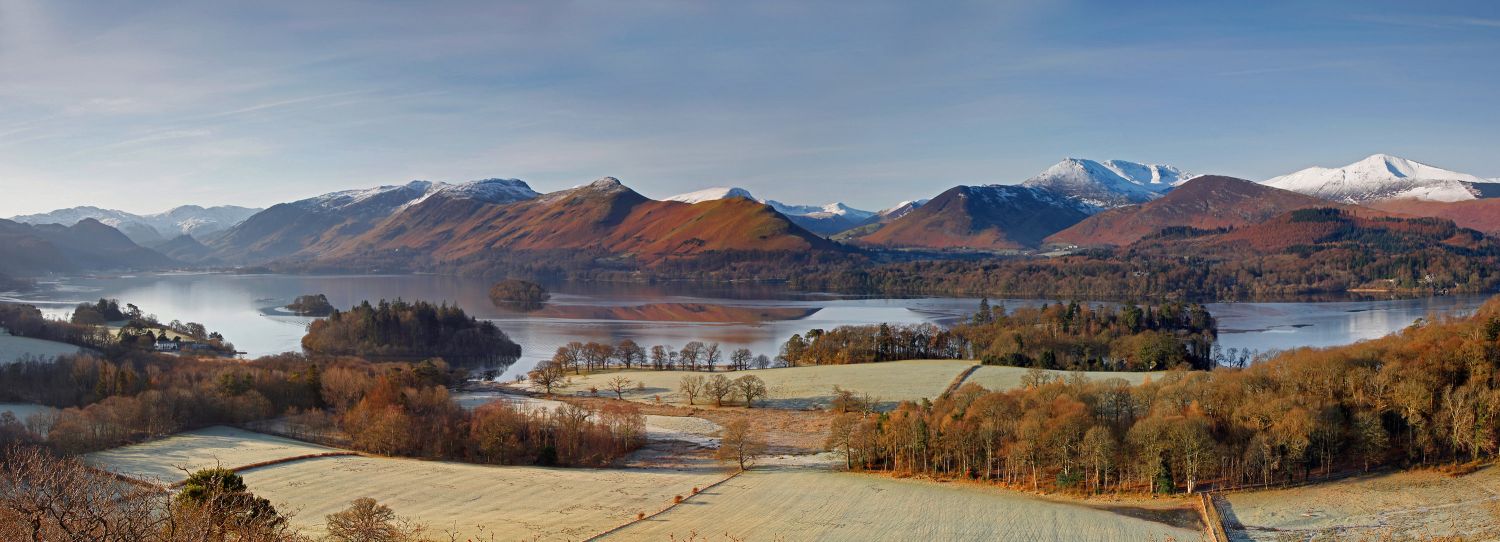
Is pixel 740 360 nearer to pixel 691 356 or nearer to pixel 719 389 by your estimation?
pixel 691 356

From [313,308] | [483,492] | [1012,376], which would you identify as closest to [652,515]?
[483,492]

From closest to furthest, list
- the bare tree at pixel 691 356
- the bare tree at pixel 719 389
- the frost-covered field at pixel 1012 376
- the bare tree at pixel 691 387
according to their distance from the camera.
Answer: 1. the frost-covered field at pixel 1012 376
2. the bare tree at pixel 719 389
3. the bare tree at pixel 691 387
4. the bare tree at pixel 691 356

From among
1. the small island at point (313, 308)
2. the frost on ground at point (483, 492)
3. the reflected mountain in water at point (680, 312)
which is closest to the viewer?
the frost on ground at point (483, 492)

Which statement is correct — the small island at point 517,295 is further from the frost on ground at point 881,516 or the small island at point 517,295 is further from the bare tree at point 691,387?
the frost on ground at point 881,516

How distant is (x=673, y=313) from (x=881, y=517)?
91412 millimetres

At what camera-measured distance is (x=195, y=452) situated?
116ft

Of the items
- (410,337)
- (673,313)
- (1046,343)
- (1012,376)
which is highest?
(673,313)

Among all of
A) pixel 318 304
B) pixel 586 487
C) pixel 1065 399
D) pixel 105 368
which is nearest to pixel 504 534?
pixel 586 487

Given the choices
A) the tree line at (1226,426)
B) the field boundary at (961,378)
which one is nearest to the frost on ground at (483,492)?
the tree line at (1226,426)

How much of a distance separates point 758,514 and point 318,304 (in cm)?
10346

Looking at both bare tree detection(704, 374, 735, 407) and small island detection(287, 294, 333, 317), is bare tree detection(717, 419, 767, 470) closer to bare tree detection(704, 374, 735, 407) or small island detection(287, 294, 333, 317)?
bare tree detection(704, 374, 735, 407)

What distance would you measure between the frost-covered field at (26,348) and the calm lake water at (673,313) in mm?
15654

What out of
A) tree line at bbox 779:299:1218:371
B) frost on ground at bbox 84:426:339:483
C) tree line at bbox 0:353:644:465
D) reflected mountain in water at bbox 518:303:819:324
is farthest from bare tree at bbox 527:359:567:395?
reflected mountain in water at bbox 518:303:819:324

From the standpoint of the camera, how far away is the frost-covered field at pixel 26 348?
186 ft
